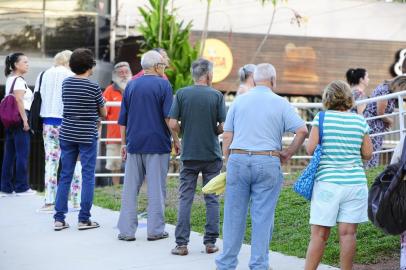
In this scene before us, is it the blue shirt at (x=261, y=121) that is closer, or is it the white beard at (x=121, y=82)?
the blue shirt at (x=261, y=121)

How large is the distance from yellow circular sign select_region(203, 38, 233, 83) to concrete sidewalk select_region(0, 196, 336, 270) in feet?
32.5

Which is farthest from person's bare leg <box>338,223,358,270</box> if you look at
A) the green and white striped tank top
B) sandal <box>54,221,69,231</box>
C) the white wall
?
the white wall

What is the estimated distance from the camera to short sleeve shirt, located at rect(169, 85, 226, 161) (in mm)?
8141

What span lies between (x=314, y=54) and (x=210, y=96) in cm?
1302

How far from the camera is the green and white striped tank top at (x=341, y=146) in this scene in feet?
22.1

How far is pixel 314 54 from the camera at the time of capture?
20812mm

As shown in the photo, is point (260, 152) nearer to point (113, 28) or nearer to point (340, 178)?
point (340, 178)

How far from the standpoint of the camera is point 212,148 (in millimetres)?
8195

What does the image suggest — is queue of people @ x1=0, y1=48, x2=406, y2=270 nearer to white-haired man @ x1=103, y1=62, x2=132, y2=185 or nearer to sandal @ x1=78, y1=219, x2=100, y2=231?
sandal @ x1=78, y1=219, x2=100, y2=231

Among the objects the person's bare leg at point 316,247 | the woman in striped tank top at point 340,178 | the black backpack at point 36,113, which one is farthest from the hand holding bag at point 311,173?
the black backpack at point 36,113

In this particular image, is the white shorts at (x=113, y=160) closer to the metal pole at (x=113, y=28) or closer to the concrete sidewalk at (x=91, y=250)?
the concrete sidewalk at (x=91, y=250)

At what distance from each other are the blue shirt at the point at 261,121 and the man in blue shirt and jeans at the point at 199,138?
919 millimetres

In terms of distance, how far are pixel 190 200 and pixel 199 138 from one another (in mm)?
623

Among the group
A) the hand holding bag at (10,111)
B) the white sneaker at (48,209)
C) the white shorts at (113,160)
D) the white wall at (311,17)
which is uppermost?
the white wall at (311,17)
